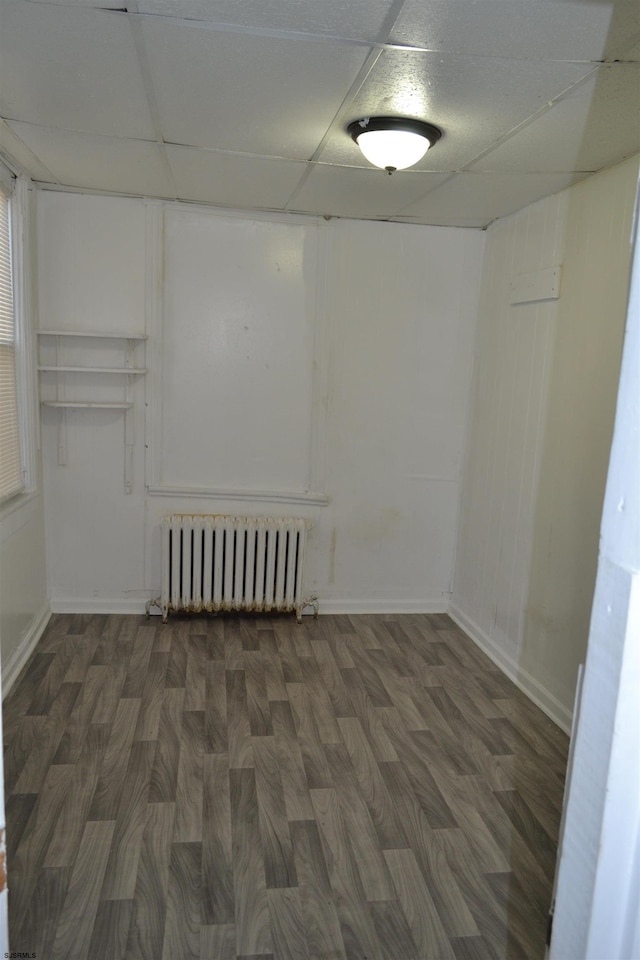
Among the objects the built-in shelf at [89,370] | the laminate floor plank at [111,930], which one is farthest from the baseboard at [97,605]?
the laminate floor plank at [111,930]

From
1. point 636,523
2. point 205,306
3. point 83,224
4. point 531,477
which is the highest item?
point 83,224

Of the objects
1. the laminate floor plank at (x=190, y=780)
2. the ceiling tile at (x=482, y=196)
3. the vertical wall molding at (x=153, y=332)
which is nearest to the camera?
the laminate floor plank at (x=190, y=780)

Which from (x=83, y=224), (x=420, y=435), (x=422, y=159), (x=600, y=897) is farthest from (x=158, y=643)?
(x=600, y=897)

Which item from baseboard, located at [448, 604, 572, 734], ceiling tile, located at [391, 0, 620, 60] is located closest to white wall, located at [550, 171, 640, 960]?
ceiling tile, located at [391, 0, 620, 60]

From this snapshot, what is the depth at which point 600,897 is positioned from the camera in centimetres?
63

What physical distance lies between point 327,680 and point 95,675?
1.22 metres

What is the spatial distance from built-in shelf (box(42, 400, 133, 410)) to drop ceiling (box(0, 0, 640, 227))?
1.25 metres

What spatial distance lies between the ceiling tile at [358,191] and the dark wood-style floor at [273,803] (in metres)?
2.58

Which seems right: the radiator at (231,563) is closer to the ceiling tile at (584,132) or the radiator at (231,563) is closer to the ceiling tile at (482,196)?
the ceiling tile at (482,196)

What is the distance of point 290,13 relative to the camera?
1.76 m

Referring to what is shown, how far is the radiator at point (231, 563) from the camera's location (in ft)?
13.8

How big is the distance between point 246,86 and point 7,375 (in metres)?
2.01

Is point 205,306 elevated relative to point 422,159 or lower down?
lower down

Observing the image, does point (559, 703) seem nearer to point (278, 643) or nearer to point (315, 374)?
point (278, 643)
